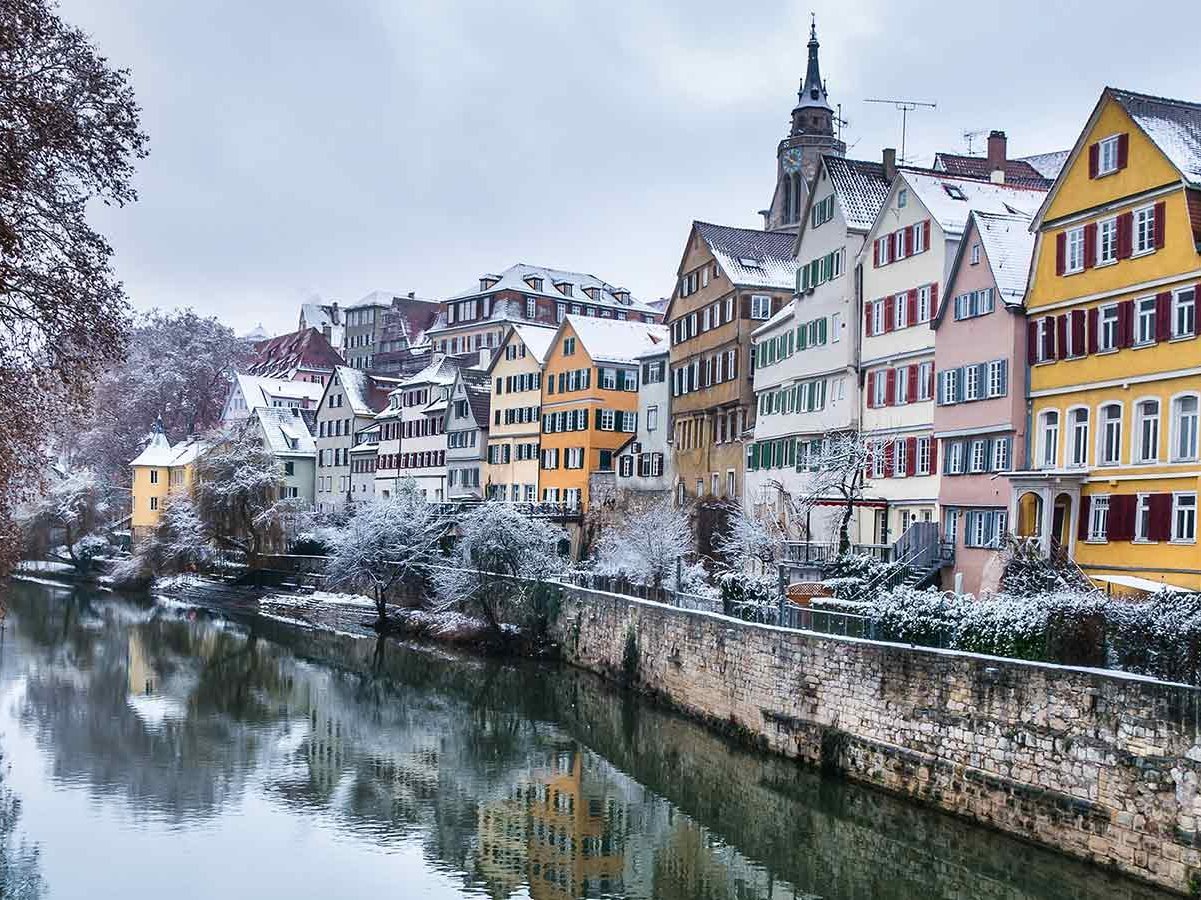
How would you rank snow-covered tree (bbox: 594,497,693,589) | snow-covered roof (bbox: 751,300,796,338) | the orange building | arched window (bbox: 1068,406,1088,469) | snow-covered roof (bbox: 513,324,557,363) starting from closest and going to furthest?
arched window (bbox: 1068,406,1088,469) < snow-covered tree (bbox: 594,497,693,589) < snow-covered roof (bbox: 751,300,796,338) < the orange building < snow-covered roof (bbox: 513,324,557,363)

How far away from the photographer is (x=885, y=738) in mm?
23516

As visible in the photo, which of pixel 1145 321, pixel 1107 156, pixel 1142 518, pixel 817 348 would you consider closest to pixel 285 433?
pixel 817 348

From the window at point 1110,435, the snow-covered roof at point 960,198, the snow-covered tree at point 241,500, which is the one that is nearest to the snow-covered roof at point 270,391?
the snow-covered tree at point 241,500

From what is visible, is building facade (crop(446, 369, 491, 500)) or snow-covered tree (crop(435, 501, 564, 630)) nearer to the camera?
snow-covered tree (crop(435, 501, 564, 630))

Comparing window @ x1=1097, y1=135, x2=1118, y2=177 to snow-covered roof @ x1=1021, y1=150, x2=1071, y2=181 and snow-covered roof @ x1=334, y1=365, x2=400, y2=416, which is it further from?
snow-covered roof @ x1=334, y1=365, x2=400, y2=416

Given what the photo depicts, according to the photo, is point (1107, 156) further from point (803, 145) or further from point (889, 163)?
point (803, 145)

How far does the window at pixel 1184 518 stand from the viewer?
2566cm

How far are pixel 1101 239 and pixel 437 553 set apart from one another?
3089 centimetres

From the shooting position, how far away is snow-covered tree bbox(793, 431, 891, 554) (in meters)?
36.5

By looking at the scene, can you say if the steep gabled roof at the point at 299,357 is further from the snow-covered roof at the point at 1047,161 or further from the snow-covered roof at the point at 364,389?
the snow-covered roof at the point at 1047,161

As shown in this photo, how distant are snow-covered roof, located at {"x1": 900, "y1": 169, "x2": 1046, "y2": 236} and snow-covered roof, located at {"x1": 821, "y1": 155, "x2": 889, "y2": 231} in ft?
10.2

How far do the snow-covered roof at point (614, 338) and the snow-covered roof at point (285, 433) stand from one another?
1240 inches

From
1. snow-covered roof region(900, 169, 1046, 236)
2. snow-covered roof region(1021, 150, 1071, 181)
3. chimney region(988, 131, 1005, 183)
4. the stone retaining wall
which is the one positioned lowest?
the stone retaining wall

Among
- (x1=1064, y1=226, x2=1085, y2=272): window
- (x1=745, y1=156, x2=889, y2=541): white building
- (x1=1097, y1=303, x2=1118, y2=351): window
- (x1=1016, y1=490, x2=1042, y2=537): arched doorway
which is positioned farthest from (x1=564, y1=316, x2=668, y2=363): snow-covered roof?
(x1=1097, y1=303, x2=1118, y2=351): window
